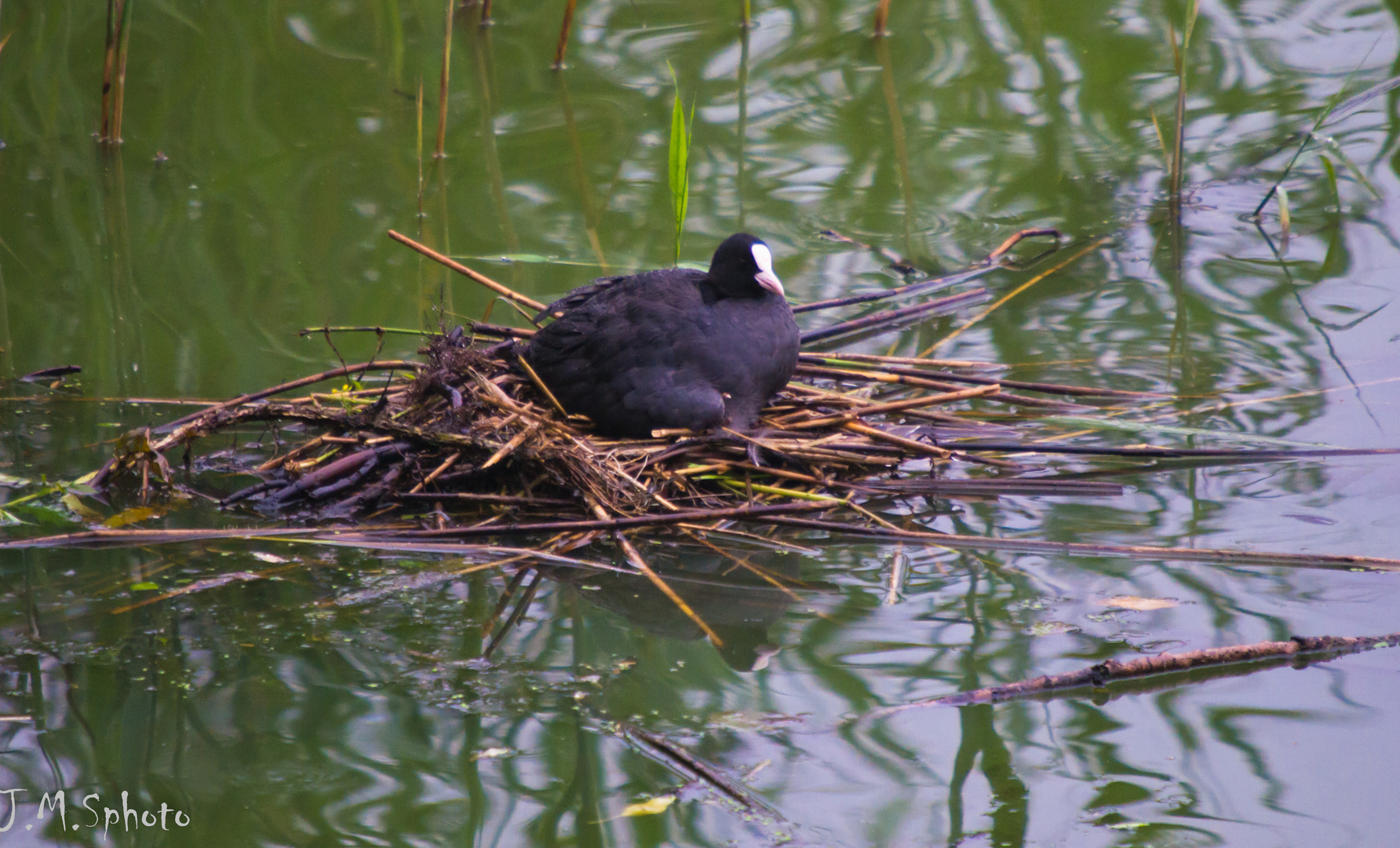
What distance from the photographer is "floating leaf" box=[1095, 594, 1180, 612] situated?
279 centimetres

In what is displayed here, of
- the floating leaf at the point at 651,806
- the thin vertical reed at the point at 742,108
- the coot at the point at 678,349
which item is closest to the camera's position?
the floating leaf at the point at 651,806

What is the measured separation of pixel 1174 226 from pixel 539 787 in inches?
154

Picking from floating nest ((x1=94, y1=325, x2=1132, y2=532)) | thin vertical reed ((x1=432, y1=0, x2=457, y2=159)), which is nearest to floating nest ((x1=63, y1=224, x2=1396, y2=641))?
floating nest ((x1=94, y1=325, x2=1132, y2=532))

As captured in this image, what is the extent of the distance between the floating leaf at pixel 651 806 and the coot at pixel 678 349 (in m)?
1.39

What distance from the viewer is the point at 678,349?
11.6ft

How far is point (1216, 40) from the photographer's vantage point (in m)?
6.66

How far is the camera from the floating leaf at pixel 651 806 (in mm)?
2203

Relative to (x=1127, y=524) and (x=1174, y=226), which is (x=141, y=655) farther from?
(x=1174, y=226)

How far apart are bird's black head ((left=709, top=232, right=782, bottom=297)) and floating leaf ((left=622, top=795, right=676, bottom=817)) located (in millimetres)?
1706

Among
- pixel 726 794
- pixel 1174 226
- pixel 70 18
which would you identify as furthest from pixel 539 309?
pixel 70 18

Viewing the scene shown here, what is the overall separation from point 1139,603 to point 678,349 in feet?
4.55

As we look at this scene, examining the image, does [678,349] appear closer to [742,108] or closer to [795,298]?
[795,298]

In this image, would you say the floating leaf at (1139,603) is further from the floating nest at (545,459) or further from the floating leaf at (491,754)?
the floating leaf at (491,754)

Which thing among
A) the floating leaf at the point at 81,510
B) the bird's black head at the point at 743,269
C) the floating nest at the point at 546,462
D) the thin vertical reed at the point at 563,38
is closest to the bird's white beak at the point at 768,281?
the bird's black head at the point at 743,269
